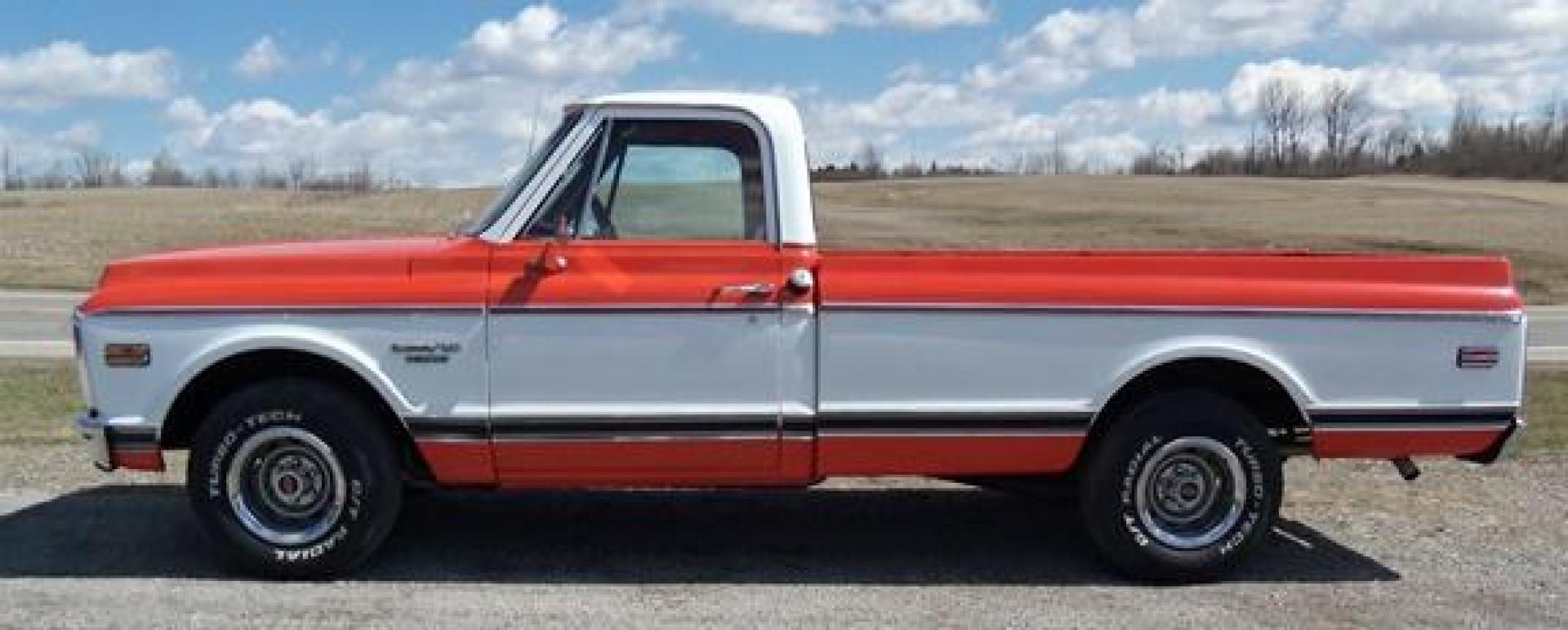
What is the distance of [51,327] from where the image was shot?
17375 mm

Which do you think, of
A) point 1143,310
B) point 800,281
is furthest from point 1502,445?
point 800,281

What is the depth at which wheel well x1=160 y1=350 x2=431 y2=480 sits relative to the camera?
5695 mm

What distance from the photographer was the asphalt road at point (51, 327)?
1482cm

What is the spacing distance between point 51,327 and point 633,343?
14.2 m

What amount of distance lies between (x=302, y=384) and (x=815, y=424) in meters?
1.96

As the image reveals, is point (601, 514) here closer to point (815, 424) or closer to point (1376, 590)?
point (815, 424)

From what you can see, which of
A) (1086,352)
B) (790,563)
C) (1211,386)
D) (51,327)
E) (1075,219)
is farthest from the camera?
(1075,219)

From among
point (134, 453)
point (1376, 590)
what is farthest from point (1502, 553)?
point (134, 453)

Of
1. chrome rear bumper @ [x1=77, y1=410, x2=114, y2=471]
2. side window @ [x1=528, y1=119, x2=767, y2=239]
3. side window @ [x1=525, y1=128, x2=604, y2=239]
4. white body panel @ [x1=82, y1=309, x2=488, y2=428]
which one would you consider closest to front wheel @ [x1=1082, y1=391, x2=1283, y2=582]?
side window @ [x1=528, y1=119, x2=767, y2=239]

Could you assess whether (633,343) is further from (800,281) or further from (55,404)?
(55,404)

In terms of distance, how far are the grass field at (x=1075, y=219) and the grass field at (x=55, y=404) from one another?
4.53 metres

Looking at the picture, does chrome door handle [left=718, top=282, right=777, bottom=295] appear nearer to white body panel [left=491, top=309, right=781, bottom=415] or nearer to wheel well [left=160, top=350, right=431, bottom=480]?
white body panel [left=491, top=309, right=781, bottom=415]

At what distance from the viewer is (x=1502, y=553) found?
6.38m

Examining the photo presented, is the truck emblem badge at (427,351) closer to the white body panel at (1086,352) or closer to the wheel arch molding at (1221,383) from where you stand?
the white body panel at (1086,352)
